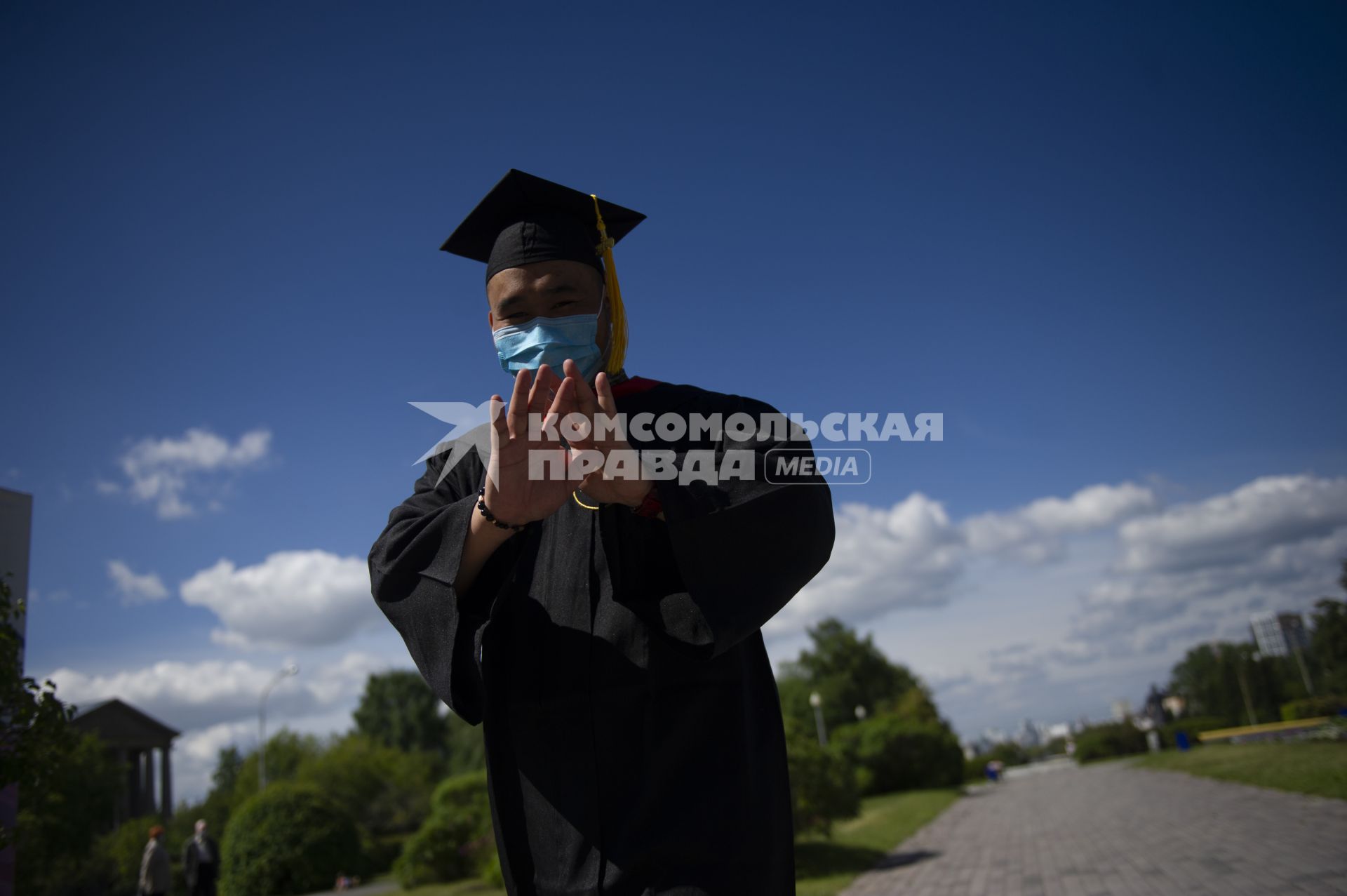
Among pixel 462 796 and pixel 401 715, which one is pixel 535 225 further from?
pixel 401 715

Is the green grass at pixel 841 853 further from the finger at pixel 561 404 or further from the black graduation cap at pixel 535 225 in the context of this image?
the finger at pixel 561 404

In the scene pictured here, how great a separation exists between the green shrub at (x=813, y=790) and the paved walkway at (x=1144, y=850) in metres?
1.42

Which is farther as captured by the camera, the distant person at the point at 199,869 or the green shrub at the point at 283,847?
the green shrub at the point at 283,847

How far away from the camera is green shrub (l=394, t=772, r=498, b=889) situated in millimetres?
16500

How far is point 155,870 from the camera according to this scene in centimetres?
1232

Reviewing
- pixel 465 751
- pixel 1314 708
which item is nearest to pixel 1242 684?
pixel 1314 708

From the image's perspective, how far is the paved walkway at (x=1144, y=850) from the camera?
26.4 ft

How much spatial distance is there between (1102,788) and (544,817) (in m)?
26.4

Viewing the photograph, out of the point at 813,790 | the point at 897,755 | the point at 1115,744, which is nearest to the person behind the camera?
the point at 813,790

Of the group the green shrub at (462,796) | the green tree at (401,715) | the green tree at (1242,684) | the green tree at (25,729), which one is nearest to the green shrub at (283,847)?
the green shrub at (462,796)

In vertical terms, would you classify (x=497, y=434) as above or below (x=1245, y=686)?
above

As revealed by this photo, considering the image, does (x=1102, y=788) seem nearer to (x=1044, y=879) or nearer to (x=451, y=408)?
(x=1044, y=879)

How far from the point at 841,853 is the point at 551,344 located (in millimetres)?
14923

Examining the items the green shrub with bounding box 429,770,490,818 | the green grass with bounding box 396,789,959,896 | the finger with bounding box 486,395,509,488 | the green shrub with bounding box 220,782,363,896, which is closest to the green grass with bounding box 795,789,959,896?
the green grass with bounding box 396,789,959,896
